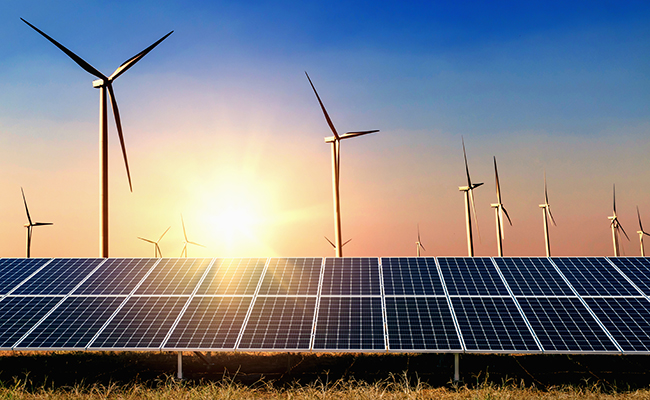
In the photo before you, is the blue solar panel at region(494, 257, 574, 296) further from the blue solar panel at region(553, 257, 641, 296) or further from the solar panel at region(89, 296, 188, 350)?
the solar panel at region(89, 296, 188, 350)

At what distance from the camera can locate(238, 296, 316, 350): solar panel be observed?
19078mm

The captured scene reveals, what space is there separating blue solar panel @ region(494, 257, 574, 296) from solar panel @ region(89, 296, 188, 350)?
15.4 meters

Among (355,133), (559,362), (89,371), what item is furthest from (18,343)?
(355,133)

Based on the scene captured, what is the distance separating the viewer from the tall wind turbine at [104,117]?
30219 mm

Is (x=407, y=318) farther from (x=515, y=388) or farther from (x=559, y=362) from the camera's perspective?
(x=559, y=362)

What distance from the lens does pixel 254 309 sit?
2177cm

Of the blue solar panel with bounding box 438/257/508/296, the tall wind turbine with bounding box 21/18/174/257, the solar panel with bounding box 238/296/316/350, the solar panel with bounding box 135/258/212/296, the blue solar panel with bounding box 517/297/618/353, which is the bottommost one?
the blue solar panel with bounding box 517/297/618/353

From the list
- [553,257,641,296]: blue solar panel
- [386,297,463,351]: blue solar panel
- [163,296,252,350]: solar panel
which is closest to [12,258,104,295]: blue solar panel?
[163,296,252,350]: solar panel

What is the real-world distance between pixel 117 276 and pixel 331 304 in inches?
449

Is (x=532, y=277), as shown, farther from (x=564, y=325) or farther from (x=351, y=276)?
(x=351, y=276)

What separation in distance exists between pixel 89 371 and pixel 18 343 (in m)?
4.86

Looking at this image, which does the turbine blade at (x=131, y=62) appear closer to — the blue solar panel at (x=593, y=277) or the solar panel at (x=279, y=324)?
the solar panel at (x=279, y=324)

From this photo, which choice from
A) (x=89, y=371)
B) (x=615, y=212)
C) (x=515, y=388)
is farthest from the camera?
(x=615, y=212)

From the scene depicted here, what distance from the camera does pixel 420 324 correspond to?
2022cm
